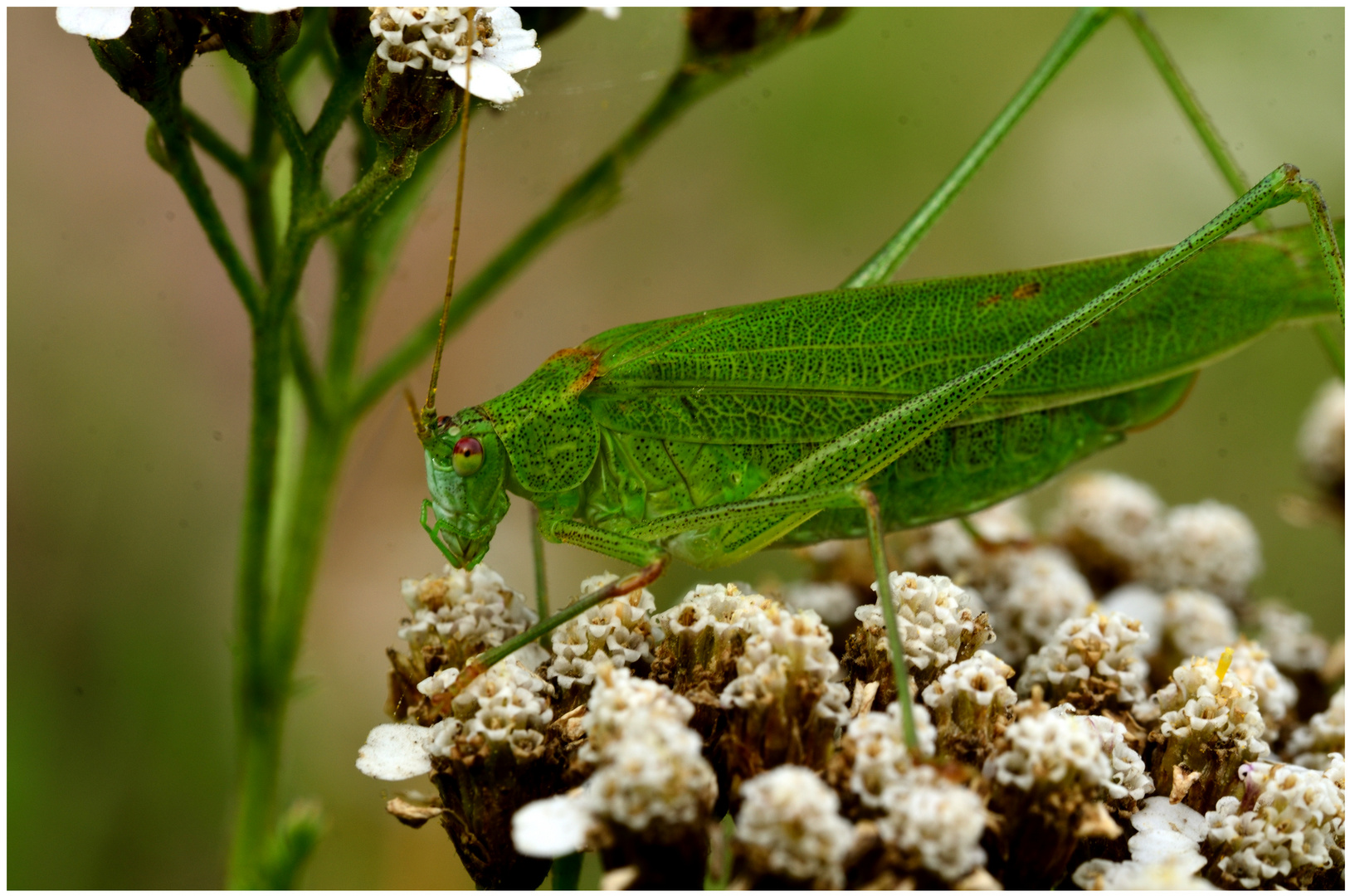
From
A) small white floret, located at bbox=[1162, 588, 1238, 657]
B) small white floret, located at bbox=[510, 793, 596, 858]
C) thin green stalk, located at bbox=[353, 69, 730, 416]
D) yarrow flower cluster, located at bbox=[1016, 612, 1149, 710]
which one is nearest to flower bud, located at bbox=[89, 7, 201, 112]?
thin green stalk, located at bbox=[353, 69, 730, 416]

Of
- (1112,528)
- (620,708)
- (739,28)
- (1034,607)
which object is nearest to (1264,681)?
(1034,607)

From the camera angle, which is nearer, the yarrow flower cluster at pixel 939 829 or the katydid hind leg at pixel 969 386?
the yarrow flower cluster at pixel 939 829

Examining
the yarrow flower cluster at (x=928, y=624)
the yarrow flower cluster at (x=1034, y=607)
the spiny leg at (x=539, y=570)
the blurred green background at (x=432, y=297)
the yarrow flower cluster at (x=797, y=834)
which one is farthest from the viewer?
the blurred green background at (x=432, y=297)

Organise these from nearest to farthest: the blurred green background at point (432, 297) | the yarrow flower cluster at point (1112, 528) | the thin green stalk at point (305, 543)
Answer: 1. the thin green stalk at point (305, 543)
2. the blurred green background at point (432, 297)
3. the yarrow flower cluster at point (1112, 528)

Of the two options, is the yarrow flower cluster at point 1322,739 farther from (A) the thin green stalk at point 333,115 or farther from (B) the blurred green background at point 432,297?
(A) the thin green stalk at point 333,115

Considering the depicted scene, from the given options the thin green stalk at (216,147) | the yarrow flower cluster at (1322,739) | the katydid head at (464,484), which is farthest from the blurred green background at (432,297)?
the yarrow flower cluster at (1322,739)

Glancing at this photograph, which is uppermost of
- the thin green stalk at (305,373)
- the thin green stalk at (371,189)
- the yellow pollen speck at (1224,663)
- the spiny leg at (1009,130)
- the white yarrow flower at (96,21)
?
the spiny leg at (1009,130)

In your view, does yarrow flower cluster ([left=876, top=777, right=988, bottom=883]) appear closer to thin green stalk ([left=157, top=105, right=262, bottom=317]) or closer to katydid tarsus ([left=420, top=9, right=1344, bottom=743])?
katydid tarsus ([left=420, top=9, right=1344, bottom=743])

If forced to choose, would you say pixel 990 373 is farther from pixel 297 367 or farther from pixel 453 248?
pixel 297 367

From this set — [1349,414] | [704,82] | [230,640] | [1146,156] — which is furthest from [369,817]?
[1146,156]
